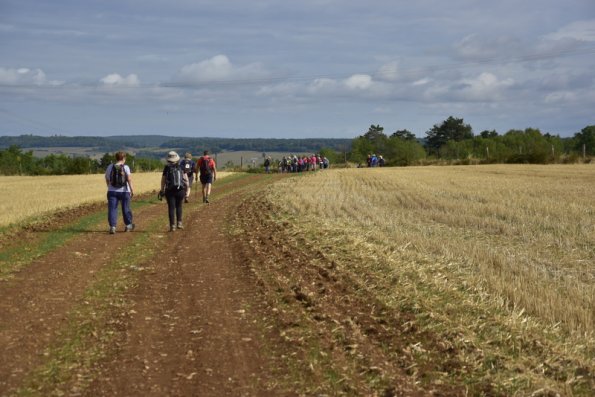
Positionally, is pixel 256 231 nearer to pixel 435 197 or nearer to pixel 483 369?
pixel 483 369

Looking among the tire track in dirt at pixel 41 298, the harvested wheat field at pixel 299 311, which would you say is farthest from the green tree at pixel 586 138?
the tire track in dirt at pixel 41 298

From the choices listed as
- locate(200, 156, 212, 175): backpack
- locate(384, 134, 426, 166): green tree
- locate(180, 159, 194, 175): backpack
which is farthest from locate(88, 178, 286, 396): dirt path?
locate(384, 134, 426, 166): green tree

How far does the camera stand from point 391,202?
23.7 metres

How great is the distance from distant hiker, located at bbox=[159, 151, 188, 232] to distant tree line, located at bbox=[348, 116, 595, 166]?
52131 mm

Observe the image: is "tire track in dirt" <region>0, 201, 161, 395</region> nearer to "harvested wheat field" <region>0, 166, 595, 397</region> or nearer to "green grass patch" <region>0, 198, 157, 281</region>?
"harvested wheat field" <region>0, 166, 595, 397</region>

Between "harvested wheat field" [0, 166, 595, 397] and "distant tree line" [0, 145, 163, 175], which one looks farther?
"distant tree line" [0, 145, 163, 175]

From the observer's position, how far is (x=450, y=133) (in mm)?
134375

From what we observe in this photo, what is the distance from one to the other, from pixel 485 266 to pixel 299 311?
383 centimetres

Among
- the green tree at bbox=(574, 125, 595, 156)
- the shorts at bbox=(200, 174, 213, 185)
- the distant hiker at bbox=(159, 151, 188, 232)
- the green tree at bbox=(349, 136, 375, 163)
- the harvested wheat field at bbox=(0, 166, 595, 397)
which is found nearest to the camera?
the harvested wheat field at bbox=(0, 166, 595, 397)

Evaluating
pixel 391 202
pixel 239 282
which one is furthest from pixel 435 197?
pixel 239 282

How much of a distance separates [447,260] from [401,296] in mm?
2827

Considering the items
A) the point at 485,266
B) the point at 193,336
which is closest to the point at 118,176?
the point at 485,266

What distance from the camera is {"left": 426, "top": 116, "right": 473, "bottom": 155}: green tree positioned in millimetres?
133375

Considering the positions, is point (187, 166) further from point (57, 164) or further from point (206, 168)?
point (57, 164)
